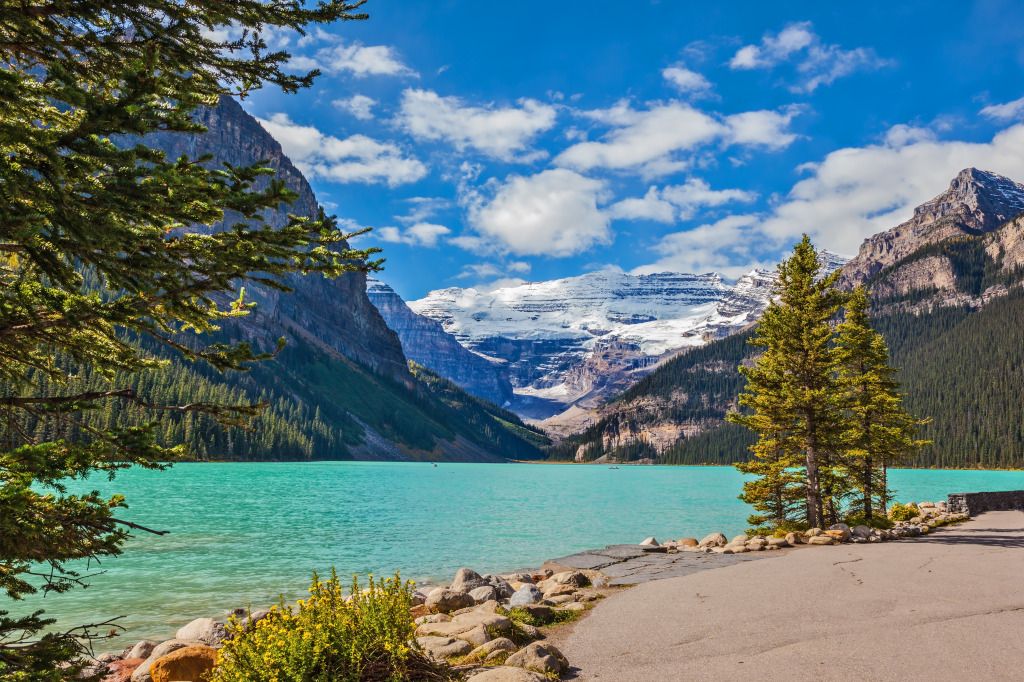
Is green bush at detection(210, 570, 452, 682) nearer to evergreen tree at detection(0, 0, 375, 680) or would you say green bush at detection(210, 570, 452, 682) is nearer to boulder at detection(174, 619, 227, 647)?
evergreen tree at detection(0, 0, 375, 680)

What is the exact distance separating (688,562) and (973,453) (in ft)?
669

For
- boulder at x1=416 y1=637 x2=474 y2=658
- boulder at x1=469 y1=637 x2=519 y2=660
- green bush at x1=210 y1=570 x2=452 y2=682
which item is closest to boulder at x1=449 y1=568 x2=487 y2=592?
boulder at x1=416 y1=637 x2=474 y2=658

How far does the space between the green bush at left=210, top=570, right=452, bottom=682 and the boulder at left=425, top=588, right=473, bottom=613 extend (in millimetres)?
6944

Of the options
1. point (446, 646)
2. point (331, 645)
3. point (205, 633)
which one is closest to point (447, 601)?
point (446, 646)

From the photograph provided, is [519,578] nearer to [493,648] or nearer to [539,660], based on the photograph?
[493,648]

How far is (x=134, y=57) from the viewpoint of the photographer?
5.79 meters

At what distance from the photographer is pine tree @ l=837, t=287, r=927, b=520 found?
28.8m

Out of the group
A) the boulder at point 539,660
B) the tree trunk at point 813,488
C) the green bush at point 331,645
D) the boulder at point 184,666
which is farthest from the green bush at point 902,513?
the boulder at point 184,666

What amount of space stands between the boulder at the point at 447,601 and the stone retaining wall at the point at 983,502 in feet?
123

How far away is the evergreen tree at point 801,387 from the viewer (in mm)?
26781

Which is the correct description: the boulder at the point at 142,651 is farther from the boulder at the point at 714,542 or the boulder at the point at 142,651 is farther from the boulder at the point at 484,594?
the boulder at the point at 714,542

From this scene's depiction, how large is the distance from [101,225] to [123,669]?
1057cm

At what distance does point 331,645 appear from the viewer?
684cm

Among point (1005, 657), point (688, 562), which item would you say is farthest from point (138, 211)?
point (688, 562)
